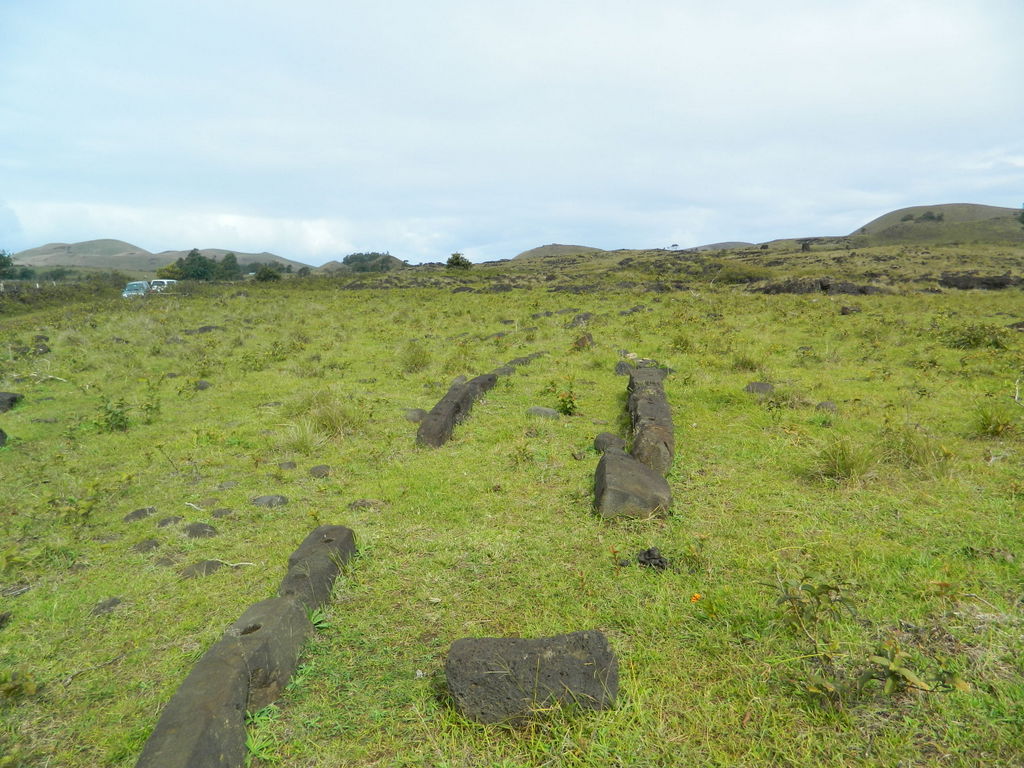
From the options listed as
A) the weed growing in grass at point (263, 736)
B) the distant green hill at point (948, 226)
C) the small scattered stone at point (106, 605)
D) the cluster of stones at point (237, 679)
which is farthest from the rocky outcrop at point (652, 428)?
the distant green hill at point (948, 226)

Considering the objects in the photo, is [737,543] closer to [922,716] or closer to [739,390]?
[922,716]

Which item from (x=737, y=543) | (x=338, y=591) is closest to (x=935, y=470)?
(x=737, y=543)

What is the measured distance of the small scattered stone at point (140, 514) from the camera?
535 centimetres

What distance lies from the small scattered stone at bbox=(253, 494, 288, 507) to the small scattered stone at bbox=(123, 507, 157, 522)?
1.04 meters

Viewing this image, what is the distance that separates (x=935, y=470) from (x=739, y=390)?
12.3ft

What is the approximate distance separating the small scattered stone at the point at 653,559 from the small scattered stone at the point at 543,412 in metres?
4.09

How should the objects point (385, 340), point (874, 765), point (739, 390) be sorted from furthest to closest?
point (385, 340)
point (739, 390)
point (874, 765)

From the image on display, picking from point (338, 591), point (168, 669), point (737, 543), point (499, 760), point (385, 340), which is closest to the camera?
Result: point (499, 760)

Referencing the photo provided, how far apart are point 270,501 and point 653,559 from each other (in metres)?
4.11

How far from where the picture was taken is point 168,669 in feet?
10.7

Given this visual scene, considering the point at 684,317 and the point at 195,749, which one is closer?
the point at 195,749

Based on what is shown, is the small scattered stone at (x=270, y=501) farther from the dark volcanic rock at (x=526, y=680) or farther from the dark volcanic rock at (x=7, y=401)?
the dark volcanic rock at (x=7, y=401)

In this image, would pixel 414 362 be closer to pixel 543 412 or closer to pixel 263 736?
pixel 543 412

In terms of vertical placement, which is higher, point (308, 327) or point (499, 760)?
point (308, 327)
